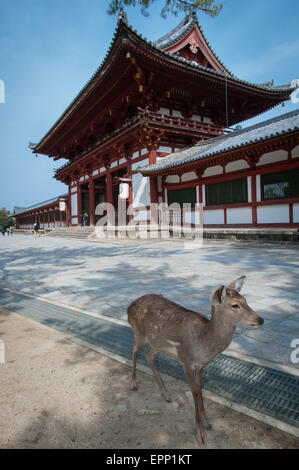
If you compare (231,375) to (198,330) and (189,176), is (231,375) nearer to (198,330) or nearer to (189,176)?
(198,330)

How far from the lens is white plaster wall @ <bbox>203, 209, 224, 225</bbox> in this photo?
13.5 metres

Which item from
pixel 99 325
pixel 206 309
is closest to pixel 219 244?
pixel 206 309

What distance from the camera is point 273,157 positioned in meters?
11.1

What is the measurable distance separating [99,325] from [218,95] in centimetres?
1716

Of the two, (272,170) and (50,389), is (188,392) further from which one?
(272,170)

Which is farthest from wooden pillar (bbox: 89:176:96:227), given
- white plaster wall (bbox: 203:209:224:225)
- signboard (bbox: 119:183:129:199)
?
white plaster wall (bbox: 203:209:224:225)

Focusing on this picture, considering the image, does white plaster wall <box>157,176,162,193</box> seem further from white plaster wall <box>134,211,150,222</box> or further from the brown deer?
the brown deer

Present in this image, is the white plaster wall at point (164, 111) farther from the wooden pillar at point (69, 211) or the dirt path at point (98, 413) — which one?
the dirt path at point (98, 413)

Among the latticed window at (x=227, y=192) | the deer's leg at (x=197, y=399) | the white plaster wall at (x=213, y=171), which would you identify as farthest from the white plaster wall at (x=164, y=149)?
the deer's leg at (x=197, y=399)

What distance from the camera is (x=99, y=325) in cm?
342

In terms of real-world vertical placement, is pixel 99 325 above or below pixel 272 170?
below

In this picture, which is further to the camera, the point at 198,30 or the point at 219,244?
the point at 198,30

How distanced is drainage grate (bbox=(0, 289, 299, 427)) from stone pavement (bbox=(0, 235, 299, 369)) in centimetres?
25

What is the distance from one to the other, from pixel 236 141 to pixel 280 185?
295 centimetres
